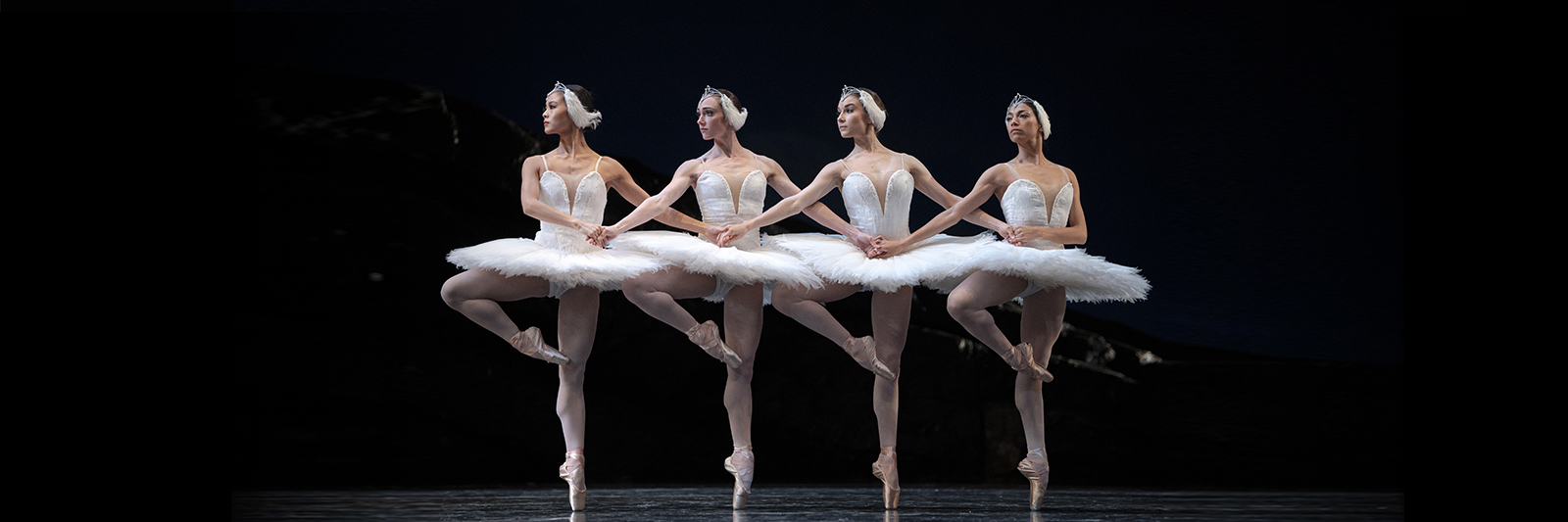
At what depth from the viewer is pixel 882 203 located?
193 inches

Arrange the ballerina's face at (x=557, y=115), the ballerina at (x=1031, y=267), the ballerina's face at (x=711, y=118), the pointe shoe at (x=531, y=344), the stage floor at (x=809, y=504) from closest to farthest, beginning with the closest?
the stage floor at (x=809, y=504)
the pointe shoe at (x=531, y=344)
the ballerina at (x=1031, y=267)
the ballerina's face at (x=557, y=115)
the ballerina's face at (x=711, y=118)

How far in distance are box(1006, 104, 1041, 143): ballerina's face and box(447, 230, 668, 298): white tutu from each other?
1.60 metres

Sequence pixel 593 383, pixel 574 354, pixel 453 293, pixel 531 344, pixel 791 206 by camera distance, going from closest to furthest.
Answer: pixel 531 344
pixel 453 293
pixel 574 354
pixel 791 206
pixel 593 383

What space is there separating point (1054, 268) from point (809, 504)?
1501 mm

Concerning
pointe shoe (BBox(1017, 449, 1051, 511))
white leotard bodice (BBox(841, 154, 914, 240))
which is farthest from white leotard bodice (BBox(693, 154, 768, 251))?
pointe shoe (BBox(1017, 449, 1051, 511))

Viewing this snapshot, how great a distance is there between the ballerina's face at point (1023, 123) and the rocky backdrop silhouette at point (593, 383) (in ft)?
7.69

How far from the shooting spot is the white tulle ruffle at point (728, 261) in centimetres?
466

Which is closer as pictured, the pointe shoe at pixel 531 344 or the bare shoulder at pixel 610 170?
the pointe shoe at pixel 531 344

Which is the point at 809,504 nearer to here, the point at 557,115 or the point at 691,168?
the point at 691,168

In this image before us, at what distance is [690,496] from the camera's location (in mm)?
5664

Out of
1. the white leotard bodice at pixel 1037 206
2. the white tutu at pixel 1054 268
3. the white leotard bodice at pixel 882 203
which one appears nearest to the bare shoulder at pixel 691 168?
the white leotard bodice at pixel 882 203

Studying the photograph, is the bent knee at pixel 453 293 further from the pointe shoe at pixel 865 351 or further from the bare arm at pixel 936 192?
the bare arm at pixel 936 192

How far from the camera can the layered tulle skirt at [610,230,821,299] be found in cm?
466

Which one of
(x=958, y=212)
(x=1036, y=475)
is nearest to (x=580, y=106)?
(x=958, y=212)
